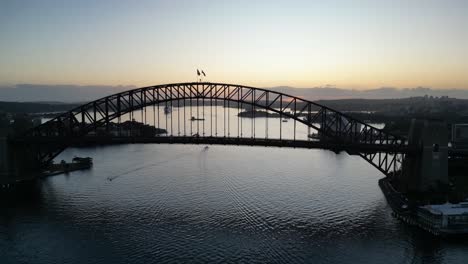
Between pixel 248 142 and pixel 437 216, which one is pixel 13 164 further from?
pixel 437 216

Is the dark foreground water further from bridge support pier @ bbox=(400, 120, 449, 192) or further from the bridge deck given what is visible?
the bridge deck

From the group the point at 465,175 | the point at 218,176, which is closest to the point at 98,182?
the point at 218,176

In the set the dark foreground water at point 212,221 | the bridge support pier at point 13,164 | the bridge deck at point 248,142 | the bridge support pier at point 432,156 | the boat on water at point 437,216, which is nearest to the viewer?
the dark foreground water at point 212,221

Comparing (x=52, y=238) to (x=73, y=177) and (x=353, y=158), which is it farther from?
(x=353, y=158)

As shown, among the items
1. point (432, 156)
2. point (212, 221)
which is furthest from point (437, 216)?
point (212, 221)

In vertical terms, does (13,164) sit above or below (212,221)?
above

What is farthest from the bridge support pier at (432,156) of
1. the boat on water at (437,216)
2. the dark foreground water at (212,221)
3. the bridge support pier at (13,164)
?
the bridge support pier at (13,164)

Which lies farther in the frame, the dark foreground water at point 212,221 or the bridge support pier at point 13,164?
the bridge support pier at point 13,164

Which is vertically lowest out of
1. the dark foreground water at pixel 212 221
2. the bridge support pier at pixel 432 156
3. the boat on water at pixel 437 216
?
the dark foreground water at pixel 212 221

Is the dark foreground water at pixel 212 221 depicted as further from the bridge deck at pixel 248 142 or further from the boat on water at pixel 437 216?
the bridge deck at pixel 248 142
